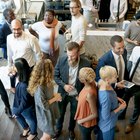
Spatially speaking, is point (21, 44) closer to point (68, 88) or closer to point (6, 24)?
point (6, 24)

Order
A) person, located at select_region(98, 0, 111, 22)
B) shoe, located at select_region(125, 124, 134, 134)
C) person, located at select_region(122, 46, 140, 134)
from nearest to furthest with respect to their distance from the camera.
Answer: person, located at select_region(122, 46, 140, 134), shoe, located at select_region(125, 124, 134, 134), person, located at select_region(98, 0, 111, 22)

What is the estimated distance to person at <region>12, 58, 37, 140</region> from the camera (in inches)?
123

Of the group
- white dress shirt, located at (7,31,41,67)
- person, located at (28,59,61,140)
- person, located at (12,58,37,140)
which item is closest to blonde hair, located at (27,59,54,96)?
person, located at (28,59,61,140)

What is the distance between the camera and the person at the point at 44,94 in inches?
115

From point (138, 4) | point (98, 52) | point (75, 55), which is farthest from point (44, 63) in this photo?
point (138, 4)

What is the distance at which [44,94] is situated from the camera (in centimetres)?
300

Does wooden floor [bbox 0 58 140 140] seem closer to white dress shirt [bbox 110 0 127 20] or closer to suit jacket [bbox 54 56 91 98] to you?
suit jacket [bbox 54 56 91 98]

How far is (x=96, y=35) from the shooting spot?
566cm

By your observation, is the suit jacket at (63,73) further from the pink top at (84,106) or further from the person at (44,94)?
the pink top at (84,106)

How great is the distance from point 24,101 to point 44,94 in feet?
1.07

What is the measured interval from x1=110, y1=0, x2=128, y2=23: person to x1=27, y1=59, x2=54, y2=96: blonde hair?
3.27 m

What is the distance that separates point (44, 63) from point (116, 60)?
0.87 m

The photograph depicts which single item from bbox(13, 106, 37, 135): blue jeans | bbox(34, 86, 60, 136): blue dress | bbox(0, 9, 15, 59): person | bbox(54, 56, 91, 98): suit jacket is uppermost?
bbox(0, 9, 15, 59): person

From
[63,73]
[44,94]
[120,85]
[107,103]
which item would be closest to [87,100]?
[107,103]
